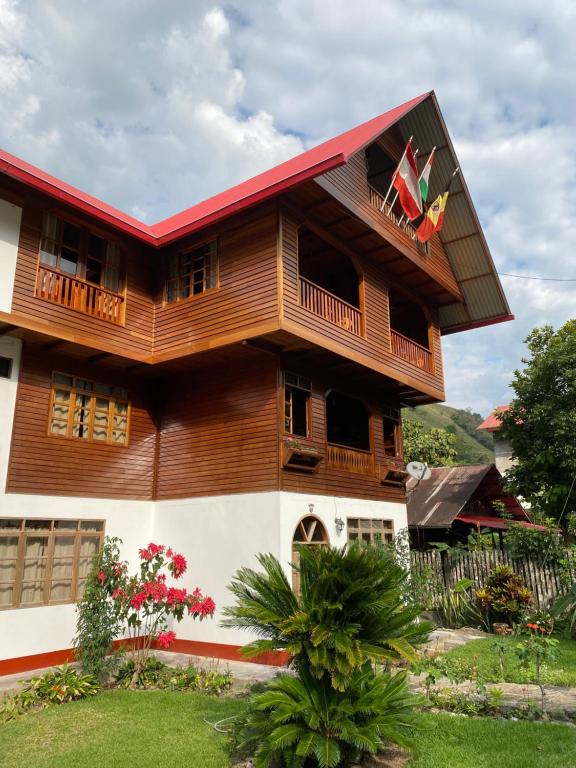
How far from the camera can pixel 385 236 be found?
13039 millimetres

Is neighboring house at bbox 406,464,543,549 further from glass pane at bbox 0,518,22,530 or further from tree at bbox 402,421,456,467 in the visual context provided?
tree at bbox 402,421,456,467

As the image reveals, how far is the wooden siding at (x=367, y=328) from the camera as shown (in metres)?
10.9

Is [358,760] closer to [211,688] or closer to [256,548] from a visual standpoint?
[211,688]

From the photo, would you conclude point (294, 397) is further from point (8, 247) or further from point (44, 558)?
point (8, 247)

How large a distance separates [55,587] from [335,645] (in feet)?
23.4

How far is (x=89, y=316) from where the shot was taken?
36.6 feet

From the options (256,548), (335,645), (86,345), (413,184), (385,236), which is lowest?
(335,645)

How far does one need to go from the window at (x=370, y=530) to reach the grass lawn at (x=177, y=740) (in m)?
5.88

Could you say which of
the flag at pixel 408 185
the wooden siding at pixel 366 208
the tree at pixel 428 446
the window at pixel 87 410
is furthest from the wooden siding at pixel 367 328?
the tree at pixel 428 446

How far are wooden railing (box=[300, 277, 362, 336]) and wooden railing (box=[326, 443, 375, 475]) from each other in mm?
2564

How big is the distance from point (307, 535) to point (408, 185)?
801cm

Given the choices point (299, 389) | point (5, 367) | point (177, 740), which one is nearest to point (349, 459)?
point (299, 389)

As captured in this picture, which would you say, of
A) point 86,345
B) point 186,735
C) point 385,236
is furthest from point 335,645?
point 385,236

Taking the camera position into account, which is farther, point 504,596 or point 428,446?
point 428,446
